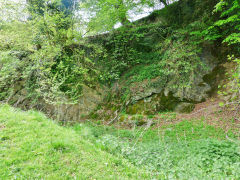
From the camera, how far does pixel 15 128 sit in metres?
3.09

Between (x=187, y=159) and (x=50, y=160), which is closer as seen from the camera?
(x=50, y=160)

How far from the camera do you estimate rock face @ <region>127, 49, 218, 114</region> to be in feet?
24.6

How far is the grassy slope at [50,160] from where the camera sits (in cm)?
199

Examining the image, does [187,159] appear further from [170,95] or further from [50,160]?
[170,95]

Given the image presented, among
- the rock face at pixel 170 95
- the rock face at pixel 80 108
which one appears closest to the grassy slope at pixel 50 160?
the rock face at pixel 170 95

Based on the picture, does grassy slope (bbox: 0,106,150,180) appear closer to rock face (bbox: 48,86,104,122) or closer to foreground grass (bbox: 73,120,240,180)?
foreground grass (bbox: 73,120,240,180)

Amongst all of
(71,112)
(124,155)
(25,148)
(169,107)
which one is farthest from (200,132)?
(71,112)

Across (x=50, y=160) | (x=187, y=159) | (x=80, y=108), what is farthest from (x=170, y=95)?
(x=50, y=160)

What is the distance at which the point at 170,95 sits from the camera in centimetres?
780

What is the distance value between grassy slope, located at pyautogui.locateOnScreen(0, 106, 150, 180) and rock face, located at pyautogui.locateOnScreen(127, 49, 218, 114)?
5548 millimetres

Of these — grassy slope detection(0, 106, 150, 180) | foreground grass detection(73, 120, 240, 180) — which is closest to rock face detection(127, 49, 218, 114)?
foreground grass detection(73, 120, 240, 180)

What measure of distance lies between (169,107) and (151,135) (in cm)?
248

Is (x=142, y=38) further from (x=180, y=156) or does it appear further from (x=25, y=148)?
(x=25, y=148)

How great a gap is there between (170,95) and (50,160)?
7088mm
